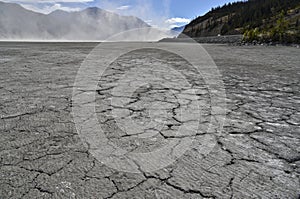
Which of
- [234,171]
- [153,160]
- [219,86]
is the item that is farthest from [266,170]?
[219,86]

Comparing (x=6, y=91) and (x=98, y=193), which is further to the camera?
(x=6, y=91)

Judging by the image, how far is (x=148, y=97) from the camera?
8.91ft

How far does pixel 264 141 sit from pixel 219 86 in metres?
1.72

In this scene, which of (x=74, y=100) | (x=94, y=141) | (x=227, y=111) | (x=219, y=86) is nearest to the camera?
(x=94, y=141)

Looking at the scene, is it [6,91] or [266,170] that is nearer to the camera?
[266,170]

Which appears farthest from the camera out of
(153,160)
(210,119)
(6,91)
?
(6,91)

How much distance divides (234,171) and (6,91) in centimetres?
277

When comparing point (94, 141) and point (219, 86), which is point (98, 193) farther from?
point (219, 86)

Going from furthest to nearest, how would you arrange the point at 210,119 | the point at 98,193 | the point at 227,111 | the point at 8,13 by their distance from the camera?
the point at 8,13, the point at 227,111, the point at 210,119, the point at 98,193

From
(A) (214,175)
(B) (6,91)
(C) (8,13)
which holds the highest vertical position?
(C) (8,13)

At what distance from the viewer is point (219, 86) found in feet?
10.8

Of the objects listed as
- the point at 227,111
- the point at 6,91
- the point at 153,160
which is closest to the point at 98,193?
the point at 153,160

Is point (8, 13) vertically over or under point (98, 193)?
over

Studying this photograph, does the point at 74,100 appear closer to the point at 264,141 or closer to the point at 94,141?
the point at 94,141
